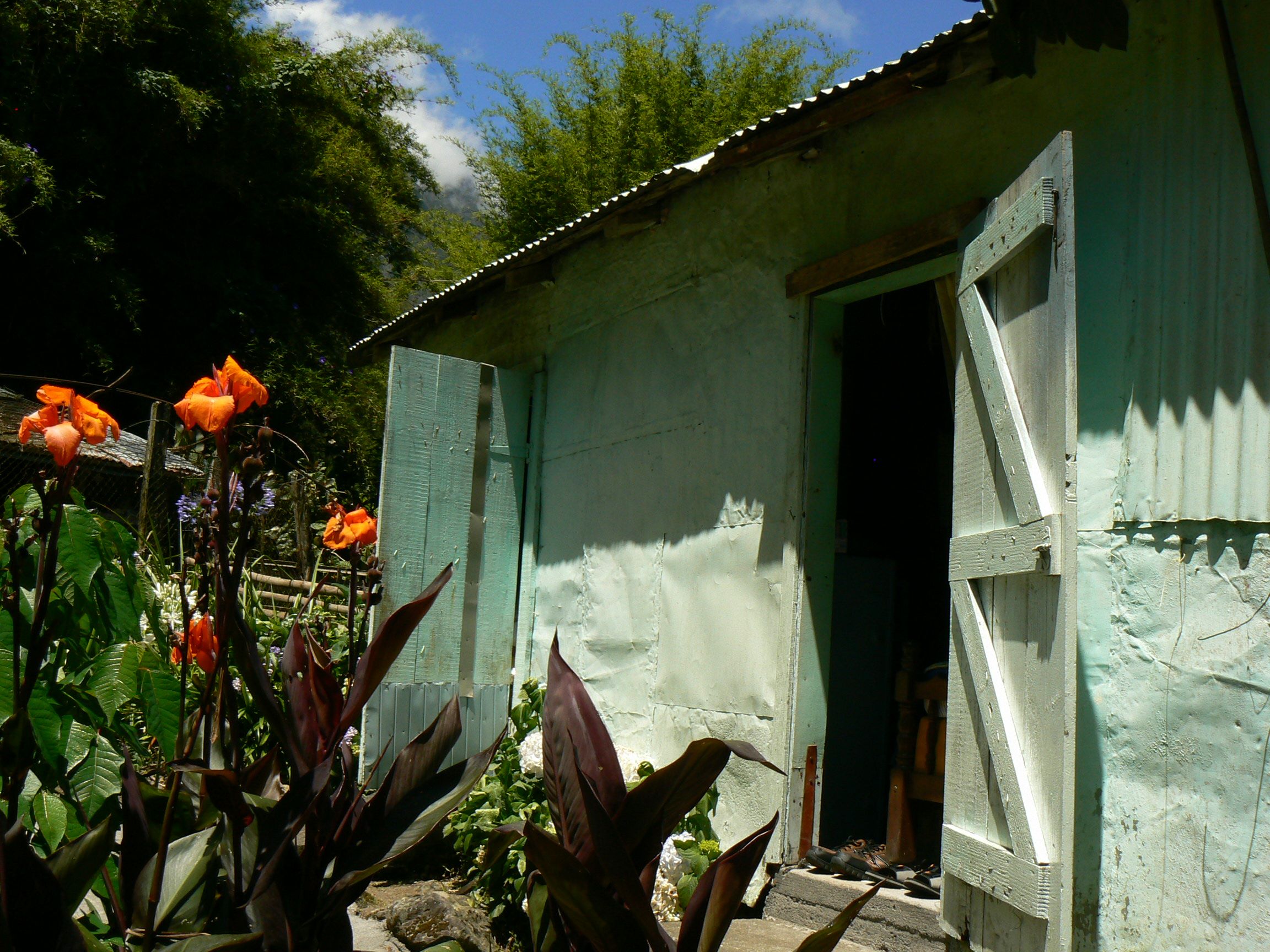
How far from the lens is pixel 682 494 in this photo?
15.0ft

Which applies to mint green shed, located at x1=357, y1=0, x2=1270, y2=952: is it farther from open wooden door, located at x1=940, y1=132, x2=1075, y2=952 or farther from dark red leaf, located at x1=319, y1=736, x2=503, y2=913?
dark red leaf, located at x1=319, y1=736, x2=503, y2=913

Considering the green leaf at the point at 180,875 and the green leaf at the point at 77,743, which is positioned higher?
the green leaf at the point at 77,743

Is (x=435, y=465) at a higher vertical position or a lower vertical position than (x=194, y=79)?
lower

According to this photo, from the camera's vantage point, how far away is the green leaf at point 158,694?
2.01m

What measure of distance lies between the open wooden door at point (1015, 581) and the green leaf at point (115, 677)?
2.00 metres

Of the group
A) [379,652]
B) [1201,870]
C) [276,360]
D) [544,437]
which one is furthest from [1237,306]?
[276,360]

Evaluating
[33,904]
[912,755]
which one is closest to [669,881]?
[912,755]

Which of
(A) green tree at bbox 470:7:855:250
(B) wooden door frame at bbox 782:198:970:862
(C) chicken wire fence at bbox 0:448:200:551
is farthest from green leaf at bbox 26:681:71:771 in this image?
(A) green tree at bbox 470:7:855:250

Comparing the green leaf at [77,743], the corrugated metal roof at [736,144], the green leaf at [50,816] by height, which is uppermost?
the corrugated metal roof at [736,144]

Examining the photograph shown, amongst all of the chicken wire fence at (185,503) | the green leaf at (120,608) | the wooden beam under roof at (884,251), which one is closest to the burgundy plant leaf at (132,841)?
A: the green leaf at (120,608)

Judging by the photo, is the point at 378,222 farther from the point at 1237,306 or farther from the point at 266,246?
the point at 1237,306

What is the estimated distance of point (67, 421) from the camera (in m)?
1.85

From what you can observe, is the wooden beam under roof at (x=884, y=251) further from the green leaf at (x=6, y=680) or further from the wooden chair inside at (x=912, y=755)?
the green leaf at (x=6, y=680)

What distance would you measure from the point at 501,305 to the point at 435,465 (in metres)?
1.34
